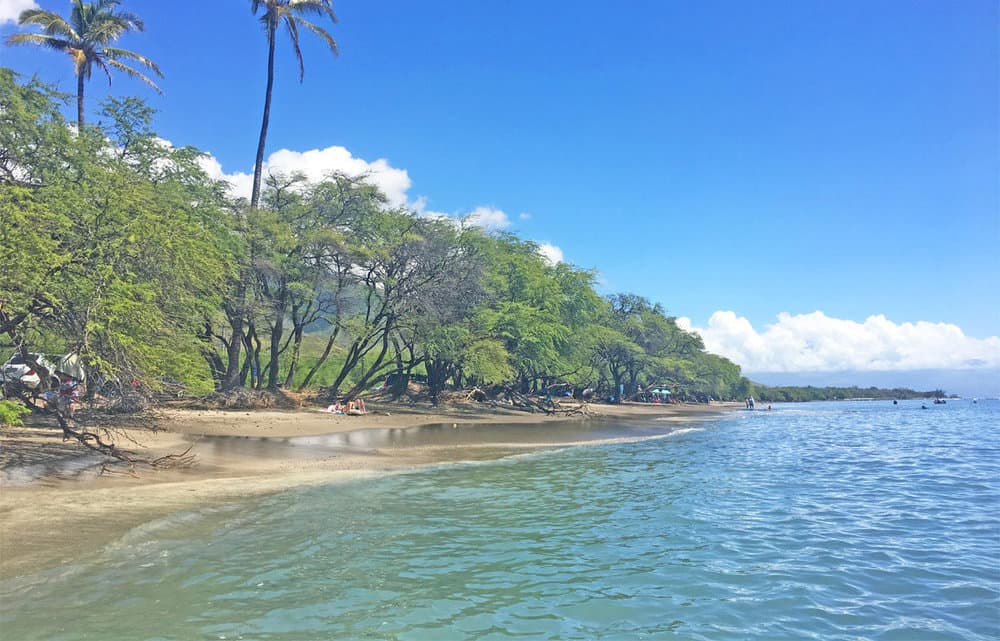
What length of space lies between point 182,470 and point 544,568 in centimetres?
1025

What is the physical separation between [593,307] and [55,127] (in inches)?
1456

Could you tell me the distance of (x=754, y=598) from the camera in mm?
7312

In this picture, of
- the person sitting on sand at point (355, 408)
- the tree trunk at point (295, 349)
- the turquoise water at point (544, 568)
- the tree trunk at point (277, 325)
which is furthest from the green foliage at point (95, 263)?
the tree trunk at point (295, 349)

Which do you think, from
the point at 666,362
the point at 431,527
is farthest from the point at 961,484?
the point at 666,362

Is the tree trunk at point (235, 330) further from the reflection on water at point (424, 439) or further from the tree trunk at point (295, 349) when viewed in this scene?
the reflection on water at point (424, 439)

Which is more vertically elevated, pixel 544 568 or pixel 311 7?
pixel 311 7

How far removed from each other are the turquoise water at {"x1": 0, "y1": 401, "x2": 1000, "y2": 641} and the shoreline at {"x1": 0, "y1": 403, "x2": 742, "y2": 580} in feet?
2.70

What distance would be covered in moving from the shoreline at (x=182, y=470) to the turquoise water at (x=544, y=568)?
823 mm

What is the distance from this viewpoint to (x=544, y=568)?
8.23 meters

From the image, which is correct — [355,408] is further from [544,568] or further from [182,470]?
[544,568]

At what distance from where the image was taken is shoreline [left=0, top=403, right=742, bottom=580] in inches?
346

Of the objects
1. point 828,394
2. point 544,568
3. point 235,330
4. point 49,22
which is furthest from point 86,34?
point 828,394

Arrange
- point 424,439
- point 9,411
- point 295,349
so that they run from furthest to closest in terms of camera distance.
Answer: point 295,349
point 424,439
point 9,411

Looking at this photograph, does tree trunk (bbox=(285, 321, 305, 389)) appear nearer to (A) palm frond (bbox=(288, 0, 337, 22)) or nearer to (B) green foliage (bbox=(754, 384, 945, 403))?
(A) palm frond (bbox=(288, 0, 337, 22))
